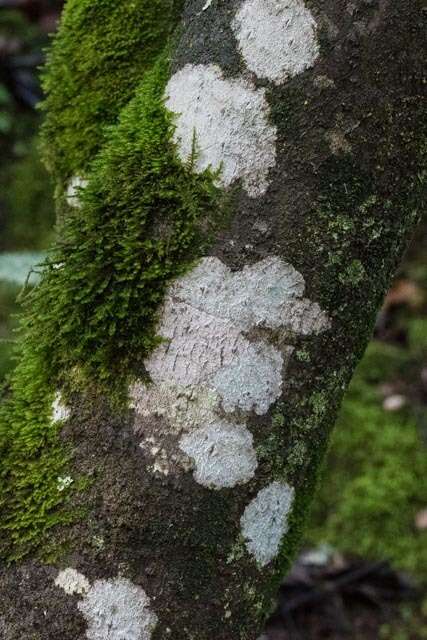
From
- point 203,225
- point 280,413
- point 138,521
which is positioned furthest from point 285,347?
point 138,521

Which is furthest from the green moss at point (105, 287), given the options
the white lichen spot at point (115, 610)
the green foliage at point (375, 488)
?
the green foliage at point (375, 488)

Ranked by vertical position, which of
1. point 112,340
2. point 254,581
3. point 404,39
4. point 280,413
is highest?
point 404,39

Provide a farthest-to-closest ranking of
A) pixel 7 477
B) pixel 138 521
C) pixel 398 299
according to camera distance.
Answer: pixel 398 299
pixel 7 477
pixel 138 521

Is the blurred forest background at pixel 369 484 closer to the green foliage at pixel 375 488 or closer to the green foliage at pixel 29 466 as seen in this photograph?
the green foliage at pixel 375 488

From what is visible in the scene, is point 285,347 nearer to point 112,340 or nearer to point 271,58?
point 112,340

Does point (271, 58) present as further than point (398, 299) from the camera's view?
No

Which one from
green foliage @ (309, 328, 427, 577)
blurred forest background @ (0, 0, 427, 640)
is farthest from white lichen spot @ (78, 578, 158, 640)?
green foliage @ (309, 328, 427, 577)
